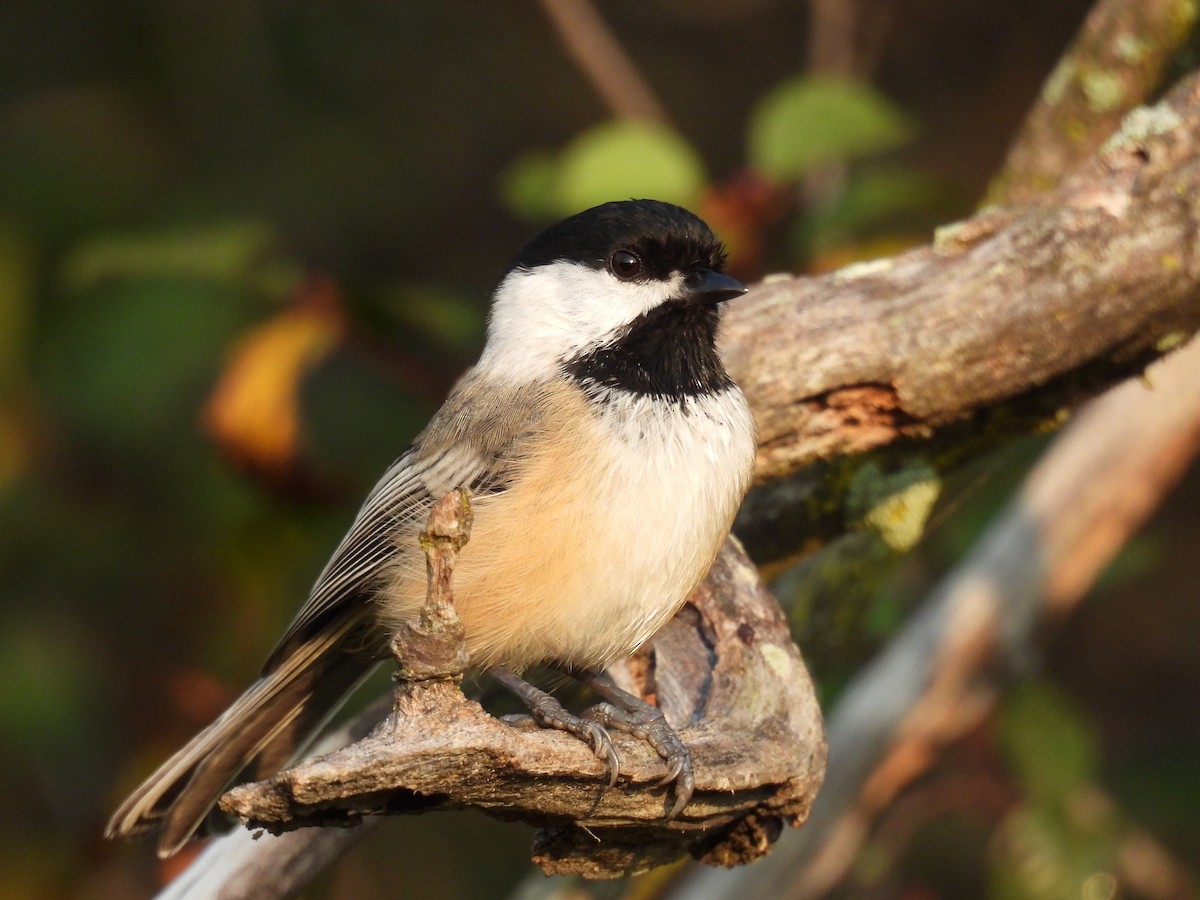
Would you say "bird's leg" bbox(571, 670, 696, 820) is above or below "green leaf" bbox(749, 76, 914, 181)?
below

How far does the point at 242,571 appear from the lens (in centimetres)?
309

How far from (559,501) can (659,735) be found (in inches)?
15.3

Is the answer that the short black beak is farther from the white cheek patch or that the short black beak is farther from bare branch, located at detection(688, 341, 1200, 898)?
bare branch, located at detection(688, 341, 1200, 898)

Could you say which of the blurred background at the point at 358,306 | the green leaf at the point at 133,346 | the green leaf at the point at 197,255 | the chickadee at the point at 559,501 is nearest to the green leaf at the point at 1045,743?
the blurred background at the point at 358,306

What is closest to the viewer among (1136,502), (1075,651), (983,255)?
(983,255)

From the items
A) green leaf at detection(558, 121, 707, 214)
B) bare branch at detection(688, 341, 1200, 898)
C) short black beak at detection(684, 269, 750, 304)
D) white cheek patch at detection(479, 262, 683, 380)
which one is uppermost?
green leaf at detection(558, 121, 707, 214)

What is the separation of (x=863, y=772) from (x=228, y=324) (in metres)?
1.98

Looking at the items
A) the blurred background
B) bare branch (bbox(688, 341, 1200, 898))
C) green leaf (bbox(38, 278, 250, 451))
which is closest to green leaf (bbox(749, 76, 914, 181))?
the blurred background

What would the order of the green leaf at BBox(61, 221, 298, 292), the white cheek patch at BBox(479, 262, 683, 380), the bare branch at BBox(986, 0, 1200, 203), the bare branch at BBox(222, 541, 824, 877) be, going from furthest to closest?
1. the bare branch at BBox(986, 0, 1200, 203)
2. the green leaf at BBox(61, 221, 298, 292)
3. the white cheek patch at BBox(479, 262, 683, 380)
4. the bare branch at BBox(222, 541, 824, 877)

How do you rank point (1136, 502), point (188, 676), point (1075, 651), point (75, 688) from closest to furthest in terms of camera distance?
point (1136, 502) → point (188, 676) → point (75, 688) → point (1075, 651)

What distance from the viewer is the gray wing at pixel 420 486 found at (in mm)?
2125

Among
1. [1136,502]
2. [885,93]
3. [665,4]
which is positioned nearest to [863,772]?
[1136,502]

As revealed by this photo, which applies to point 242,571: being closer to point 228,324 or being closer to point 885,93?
point 228,324

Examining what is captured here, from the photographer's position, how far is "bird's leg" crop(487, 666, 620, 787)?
1717 mm
